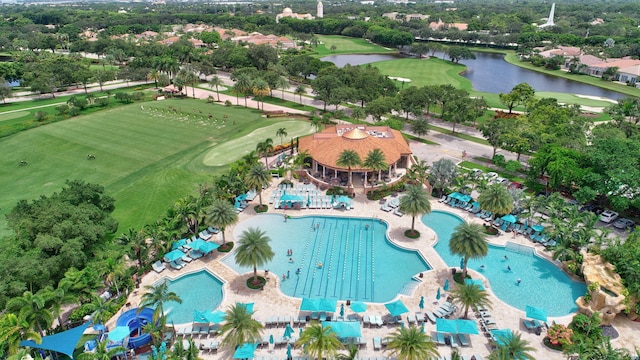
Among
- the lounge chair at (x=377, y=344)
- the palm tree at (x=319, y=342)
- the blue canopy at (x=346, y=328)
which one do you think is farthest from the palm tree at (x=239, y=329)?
the lounge chair at (x=377, y=344)

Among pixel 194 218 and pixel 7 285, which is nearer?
pixel 7 285

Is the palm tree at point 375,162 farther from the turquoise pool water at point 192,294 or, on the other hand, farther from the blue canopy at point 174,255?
the blue canopy at point 174,255

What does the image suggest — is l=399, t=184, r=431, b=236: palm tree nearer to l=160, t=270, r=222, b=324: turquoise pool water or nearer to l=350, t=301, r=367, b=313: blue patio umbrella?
l=350, t=301, r=367, b=313: blue patio umbrella

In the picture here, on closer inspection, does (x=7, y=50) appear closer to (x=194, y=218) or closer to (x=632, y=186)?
(x=194, y=218)

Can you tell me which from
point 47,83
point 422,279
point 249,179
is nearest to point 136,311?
point 249,179

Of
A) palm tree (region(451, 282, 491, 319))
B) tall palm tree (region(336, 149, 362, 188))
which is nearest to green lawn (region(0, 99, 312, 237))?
tall palm tree (region(336, 149, 362, 188))

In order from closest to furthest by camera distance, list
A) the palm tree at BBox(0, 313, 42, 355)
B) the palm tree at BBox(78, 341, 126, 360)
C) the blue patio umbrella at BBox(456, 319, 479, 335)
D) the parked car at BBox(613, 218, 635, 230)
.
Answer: the palm tree at BBox(78, 341, 126, 360)
the palm tree at BBox(0, 313, 42, 355)
the blue patio umbrella at BBox(456, 319, 479, 335)
the parked car at BBox(613, 218, 635, 230)
